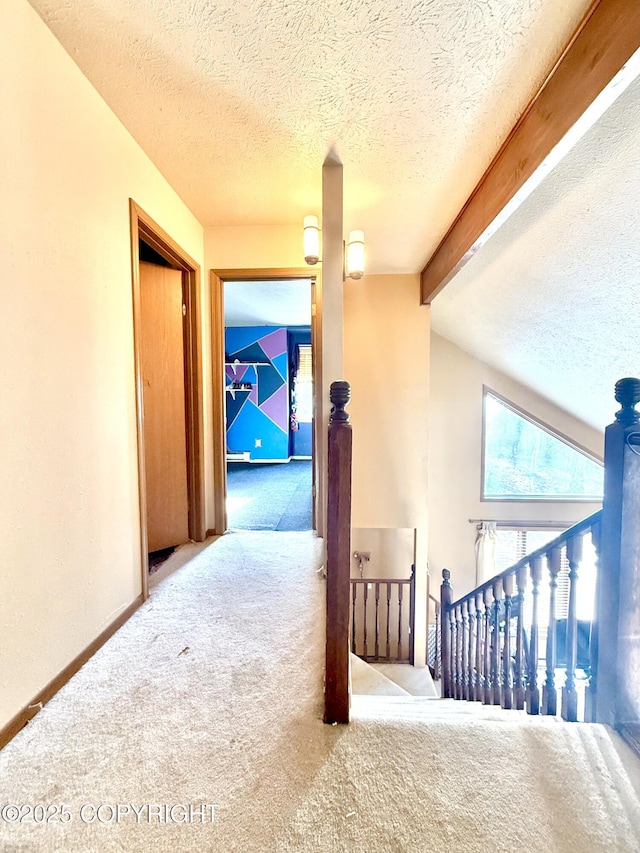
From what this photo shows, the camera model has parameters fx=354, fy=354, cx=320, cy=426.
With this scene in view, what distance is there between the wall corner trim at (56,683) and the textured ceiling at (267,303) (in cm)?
300

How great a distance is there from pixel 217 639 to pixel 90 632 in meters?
0.49

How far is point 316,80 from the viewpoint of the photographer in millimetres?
1278

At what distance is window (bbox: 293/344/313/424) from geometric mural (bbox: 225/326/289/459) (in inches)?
8.3

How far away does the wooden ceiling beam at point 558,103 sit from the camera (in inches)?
37.4

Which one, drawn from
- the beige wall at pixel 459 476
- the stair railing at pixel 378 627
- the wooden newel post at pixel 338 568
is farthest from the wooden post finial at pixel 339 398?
the beige wall at pixel 459 476

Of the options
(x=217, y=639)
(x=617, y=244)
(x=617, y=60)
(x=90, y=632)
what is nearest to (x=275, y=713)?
(x=217, y=639)

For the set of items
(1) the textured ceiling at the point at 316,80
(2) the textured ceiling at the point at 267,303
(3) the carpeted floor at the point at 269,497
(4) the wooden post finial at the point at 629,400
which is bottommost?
(3) the carpeted floor at the point at 269,497

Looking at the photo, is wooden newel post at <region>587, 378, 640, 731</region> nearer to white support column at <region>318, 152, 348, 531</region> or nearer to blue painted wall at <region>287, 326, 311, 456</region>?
white support column at <region>318, 152, 348, 531</region>

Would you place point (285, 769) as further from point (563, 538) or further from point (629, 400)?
point (629, 400)

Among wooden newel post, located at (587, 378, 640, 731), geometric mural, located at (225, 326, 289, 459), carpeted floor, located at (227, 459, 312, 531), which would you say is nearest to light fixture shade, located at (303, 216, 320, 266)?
wooden newel post, located at (587, 378, 640, 731)

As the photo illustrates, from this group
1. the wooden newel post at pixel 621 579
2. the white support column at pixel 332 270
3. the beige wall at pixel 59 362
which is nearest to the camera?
the beige wall at pixel 59 362

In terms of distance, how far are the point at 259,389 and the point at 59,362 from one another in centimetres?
527

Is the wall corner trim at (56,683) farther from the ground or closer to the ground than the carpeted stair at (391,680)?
farther from the ground

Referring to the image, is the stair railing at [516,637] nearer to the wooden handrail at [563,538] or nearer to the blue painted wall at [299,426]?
the wooden handrail at [563,538]
